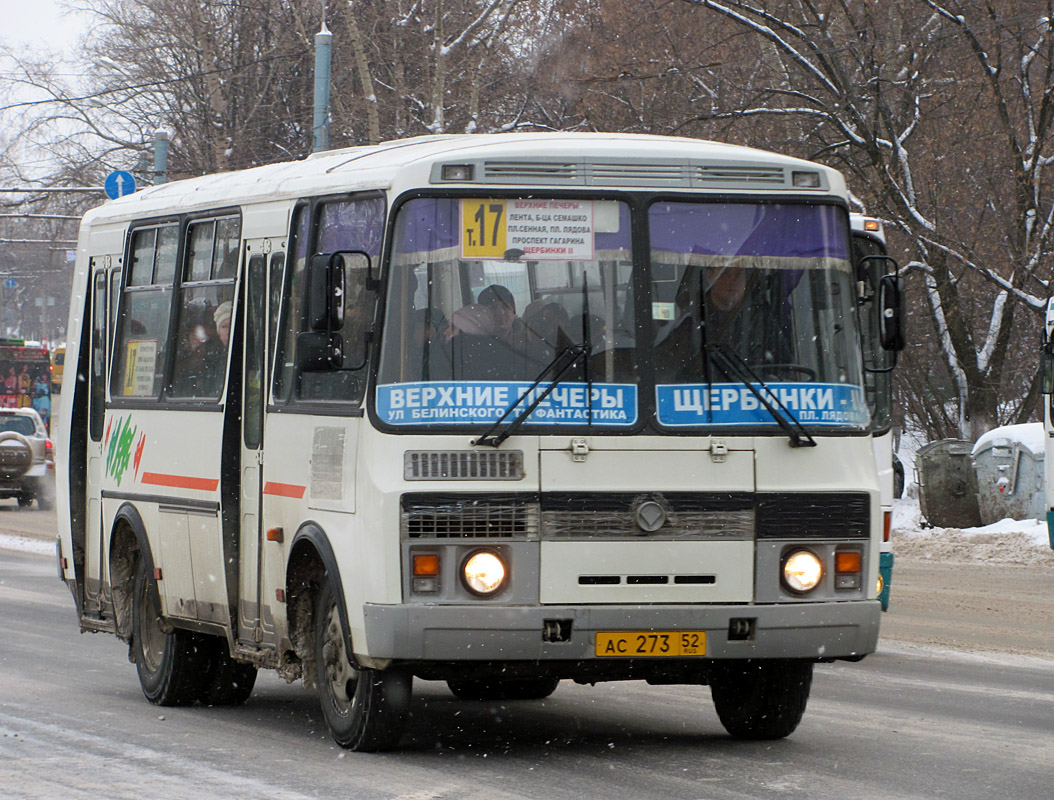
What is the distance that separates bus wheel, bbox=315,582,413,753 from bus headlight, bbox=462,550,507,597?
569mm

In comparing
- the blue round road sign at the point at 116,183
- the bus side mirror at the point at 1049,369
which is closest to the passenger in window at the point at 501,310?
the bus side mirror at the point at 1049,369

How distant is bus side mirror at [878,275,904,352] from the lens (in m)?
8.30

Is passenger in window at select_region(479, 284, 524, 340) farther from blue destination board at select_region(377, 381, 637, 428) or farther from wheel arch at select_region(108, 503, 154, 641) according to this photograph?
wheel arch at select_region(108, 503, 154, 641)

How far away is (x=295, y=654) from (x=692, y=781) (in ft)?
7.18

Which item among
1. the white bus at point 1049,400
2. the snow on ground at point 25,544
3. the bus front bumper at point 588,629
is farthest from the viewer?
the snow on ground at point 25,544

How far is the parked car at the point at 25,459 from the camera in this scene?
31.0m

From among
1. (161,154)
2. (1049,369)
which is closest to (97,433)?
(1049,369)

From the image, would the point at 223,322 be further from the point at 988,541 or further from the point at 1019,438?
the point at 1019,438

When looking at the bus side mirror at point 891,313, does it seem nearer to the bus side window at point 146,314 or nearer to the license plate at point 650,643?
the license plate at point 650,643

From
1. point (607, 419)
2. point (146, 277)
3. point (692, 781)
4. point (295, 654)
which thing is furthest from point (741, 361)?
point (146, 277)

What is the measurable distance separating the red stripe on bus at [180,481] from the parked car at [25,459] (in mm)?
21397

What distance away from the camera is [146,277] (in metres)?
10.8

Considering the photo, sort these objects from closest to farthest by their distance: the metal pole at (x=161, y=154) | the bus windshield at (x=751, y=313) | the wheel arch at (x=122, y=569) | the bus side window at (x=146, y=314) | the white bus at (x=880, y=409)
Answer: the bus windshield at (x=751, y=313), the bus side window at (x=146, y=314), the wheel arch at (x=122, y=569), the white bus at (x=880, y=409), the metal pole at (x=161, y=154)

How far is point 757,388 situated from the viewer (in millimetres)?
7938
